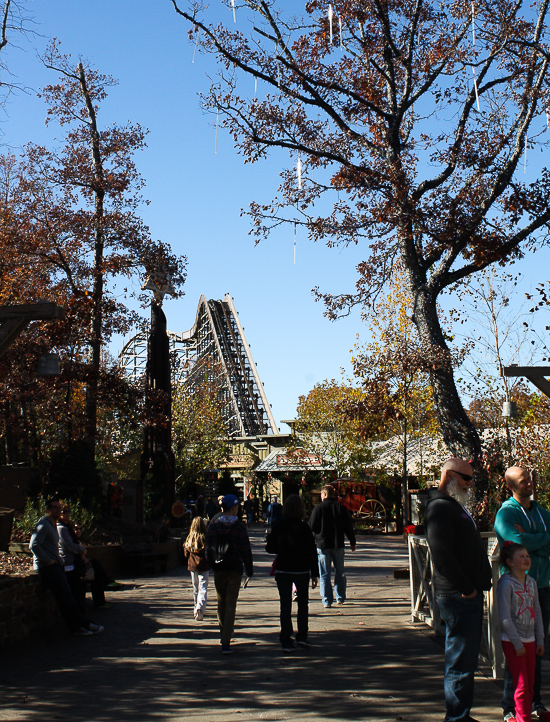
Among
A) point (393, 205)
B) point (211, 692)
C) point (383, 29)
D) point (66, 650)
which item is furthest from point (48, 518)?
point (383, 29)

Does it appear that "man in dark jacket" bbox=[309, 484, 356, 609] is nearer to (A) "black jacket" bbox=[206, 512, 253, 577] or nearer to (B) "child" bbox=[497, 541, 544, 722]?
(A) "black jacket" bbox=[206, 512, 253, 577]

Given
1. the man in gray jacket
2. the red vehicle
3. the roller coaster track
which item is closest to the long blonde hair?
the man in gray jacket

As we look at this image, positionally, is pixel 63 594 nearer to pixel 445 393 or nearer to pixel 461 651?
pixel 461 651

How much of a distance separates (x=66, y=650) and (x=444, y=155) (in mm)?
9218

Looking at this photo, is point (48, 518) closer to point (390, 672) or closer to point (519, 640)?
point (390, 672)

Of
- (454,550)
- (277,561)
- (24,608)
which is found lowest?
(24,608)

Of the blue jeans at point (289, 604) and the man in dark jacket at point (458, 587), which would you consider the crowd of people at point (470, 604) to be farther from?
the blue jeans at point (289, 604)

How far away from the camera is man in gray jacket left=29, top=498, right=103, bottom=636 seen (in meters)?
8.95

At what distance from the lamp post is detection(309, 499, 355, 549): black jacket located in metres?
9.49

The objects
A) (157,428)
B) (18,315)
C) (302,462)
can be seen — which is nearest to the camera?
(18,315)

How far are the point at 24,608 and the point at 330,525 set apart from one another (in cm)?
412

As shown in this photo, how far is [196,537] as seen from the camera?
10.3 m

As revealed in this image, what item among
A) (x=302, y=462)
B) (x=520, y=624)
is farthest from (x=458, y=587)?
(x=302, y=462)

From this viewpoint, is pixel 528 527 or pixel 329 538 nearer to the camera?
pixel 528 527
